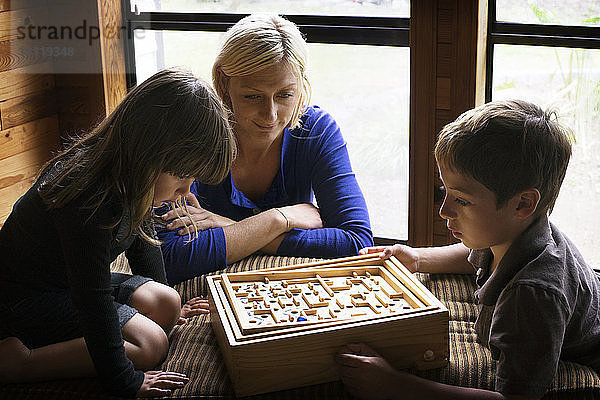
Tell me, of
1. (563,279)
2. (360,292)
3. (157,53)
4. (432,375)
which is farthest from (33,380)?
(157,53)

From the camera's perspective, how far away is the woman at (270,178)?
2.12m

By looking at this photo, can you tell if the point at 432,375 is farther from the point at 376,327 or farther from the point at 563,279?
the point at 563,279

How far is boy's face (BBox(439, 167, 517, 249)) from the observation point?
1605mm

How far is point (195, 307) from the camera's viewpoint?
1.98 m

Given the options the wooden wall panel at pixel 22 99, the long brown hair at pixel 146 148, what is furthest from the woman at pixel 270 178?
the wooden wall panel at pixel 22 99

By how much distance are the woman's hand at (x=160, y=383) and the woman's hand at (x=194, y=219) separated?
0.59m

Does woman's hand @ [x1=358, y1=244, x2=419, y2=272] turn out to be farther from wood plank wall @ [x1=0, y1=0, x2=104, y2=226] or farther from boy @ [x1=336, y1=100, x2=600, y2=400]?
wood plank wall @ [x1=0, y1=0, x2=104, y2=226]

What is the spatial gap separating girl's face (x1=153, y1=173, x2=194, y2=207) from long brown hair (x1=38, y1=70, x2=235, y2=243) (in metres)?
0.03

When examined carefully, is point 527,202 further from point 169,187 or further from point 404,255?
point 169,187

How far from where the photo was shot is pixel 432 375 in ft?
5.44

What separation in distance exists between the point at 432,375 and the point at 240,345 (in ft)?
1.43

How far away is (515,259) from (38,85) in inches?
79.4

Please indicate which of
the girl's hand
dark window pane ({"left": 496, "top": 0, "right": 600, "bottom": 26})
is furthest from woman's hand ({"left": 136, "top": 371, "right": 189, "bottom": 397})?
dark window pane ({"left": 496, "top": 0, "right": 600, "bottom": 26})

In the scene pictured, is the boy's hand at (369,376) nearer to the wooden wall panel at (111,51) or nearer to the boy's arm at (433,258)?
the boy's arm at (433,258)
